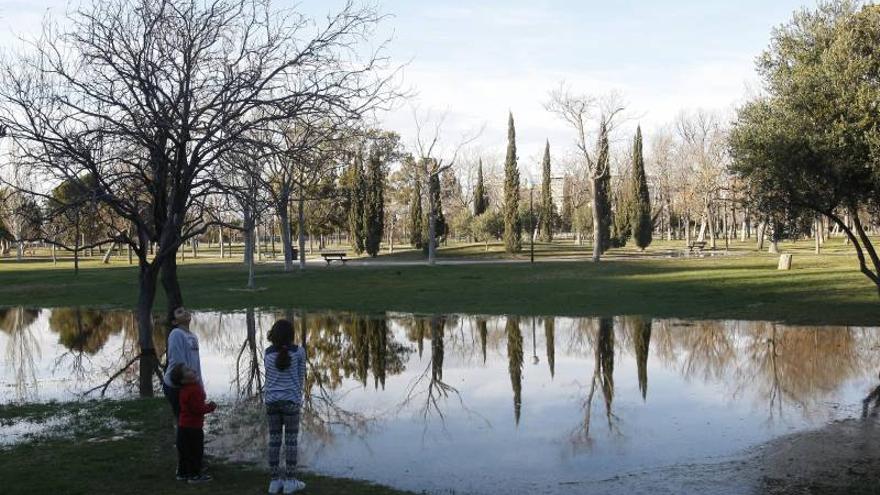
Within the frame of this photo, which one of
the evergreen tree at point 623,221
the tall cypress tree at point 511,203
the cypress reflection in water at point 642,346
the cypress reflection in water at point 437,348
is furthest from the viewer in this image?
the evergreen tree at point 623,221

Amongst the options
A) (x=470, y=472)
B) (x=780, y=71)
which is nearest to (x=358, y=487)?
(x=470, y=472)

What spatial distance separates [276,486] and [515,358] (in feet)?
33.7

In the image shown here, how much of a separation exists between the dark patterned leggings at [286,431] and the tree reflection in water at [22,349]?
7983 mm

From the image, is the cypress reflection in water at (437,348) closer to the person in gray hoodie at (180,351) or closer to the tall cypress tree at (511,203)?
the person in gray hoodie at (180,351)

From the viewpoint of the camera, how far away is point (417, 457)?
949 centimetres

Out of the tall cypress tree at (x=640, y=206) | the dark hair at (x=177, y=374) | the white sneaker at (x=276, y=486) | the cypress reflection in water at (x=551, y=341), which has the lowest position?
the cypress reflection in water at (x=551, y=341)

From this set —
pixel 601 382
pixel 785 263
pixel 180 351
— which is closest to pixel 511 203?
pixel 785 263

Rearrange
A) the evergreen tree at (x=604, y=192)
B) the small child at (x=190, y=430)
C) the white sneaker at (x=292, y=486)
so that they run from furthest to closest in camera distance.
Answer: the evergreen tree at (x=604, y=192) < the small child at (x=190, y=430) < the white sneaker at (x=292, y=486)

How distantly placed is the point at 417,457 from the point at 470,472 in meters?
0.95

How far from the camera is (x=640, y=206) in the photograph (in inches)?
2788

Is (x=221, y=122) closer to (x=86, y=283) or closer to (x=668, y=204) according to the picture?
(x=86, y=283)

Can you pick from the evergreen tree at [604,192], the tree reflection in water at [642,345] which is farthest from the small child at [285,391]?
the evergreen tree at [604,192]

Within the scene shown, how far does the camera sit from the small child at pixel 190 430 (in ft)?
27.2

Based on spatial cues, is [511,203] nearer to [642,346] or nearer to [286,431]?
[642,346]
